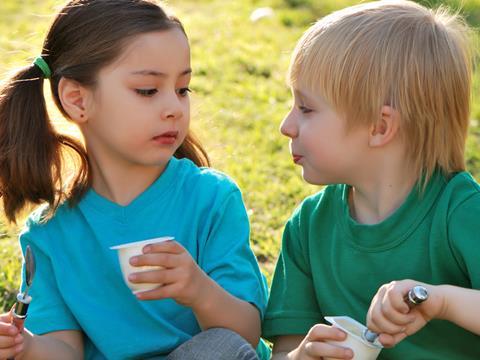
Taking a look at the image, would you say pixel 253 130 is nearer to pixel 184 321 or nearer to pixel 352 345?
pixel 184 321

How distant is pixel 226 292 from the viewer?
3.21m

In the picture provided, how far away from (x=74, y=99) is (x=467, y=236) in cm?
134

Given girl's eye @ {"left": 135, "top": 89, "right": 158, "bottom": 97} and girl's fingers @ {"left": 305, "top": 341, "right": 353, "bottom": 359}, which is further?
girl's eye @ {"left": 135, "top": 89, "right": 158, "bottom": 97}

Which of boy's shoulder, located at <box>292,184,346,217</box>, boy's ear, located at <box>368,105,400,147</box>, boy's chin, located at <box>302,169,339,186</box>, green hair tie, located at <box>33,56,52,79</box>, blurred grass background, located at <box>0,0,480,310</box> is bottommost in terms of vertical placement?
blurred grass background, located at <box>0,0,480,310</box>

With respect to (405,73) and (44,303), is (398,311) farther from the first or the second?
(44,303)

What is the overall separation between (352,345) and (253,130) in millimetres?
3834

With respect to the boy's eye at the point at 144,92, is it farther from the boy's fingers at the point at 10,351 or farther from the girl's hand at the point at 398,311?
the girl's hand at the point at 398,311

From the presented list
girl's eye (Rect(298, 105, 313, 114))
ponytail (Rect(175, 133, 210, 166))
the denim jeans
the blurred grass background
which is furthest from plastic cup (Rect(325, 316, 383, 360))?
the blurred grass background

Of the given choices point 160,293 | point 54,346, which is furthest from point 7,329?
point 160,293

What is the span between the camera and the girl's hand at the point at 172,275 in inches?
111

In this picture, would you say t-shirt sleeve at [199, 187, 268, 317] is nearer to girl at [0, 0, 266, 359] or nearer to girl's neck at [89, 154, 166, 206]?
girl at [0, 0, 266, 359]

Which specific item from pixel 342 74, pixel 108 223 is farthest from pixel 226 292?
pixel 342 74

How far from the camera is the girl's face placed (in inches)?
129

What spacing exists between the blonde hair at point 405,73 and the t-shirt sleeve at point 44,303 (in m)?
1.06
